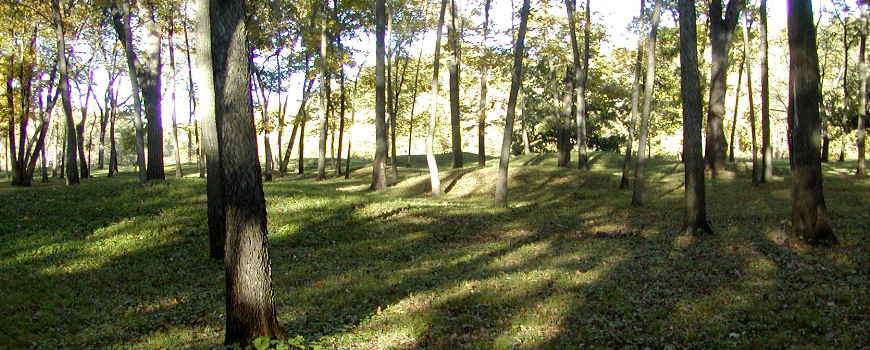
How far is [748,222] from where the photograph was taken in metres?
16.4

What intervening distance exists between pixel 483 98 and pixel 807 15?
83.5ft

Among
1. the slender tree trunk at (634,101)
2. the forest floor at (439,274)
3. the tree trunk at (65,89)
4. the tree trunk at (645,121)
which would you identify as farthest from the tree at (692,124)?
the tree trunk at (65,89)

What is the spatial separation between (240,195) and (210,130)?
6.40 meters

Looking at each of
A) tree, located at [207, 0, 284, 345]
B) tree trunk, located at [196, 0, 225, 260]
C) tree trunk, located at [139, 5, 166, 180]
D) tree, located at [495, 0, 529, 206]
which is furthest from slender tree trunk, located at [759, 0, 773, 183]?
tree trunk, located at [139, 5, 166, 180]

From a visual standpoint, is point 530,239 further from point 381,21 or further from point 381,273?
point 381,21

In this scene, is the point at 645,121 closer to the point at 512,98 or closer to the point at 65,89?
the point at 512,98

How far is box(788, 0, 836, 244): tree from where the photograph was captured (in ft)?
40.8

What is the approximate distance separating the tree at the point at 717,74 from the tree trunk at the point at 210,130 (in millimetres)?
19134

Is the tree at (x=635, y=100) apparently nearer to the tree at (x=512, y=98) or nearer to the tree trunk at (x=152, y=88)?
the tree at (x=512, y=98)

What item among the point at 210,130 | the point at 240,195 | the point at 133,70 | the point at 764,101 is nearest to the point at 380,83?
the point at 133,70

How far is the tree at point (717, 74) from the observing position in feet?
74.6

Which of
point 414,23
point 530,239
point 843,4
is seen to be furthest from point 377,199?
point 843,4

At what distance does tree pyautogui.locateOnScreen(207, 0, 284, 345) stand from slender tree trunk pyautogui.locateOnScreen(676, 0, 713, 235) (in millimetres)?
11389

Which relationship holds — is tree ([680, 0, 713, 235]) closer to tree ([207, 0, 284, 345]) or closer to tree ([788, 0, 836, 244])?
tree ([788, 0, 836, 244])
